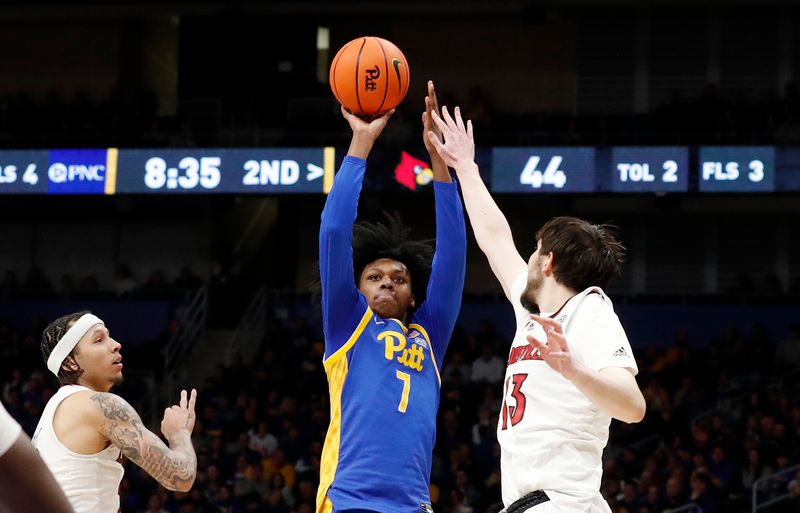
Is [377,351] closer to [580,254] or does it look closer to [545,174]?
[580,254]

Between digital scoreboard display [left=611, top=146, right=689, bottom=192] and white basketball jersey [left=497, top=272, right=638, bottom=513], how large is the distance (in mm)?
10611

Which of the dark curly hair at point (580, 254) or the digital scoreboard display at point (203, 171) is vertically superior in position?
the digital scoreboard display at point (203, 171)

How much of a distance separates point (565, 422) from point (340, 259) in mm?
1110

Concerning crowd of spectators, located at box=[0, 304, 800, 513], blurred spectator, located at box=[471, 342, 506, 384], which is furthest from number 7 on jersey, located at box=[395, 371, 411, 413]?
blurred spectator, located at box=[471, 342, 506, 384]

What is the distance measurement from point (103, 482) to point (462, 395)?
9.83m

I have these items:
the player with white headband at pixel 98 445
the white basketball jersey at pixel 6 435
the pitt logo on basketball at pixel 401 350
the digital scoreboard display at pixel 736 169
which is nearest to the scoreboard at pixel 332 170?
the digital scoreboard display at pixel 736 169

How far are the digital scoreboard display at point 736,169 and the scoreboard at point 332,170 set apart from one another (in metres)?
0.01

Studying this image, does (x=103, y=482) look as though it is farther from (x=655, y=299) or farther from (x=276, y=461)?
(x=655, y=299)

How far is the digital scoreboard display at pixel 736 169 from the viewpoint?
14.0 meters

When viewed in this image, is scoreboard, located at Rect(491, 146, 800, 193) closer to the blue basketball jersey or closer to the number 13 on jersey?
the blue basketball jersey

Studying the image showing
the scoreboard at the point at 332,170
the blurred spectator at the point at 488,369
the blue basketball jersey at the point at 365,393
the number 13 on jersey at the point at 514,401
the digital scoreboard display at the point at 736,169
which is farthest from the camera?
the blurred spectator at the point at 488,369

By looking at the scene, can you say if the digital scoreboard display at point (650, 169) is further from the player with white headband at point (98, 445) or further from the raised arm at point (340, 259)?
the player with white headband at point (98, 445)

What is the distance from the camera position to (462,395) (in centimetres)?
1418

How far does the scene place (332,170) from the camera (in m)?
14.3
